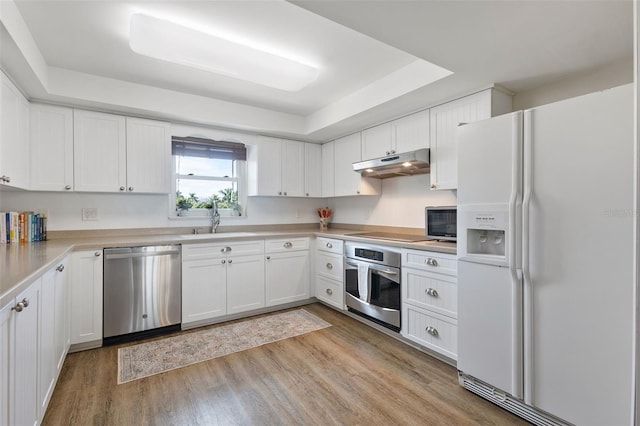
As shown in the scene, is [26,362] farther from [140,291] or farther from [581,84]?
[581,84]

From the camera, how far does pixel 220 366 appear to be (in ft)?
7.80

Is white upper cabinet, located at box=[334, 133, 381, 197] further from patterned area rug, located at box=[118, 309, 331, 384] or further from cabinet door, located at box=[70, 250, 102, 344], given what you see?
cabinet door, located at box=[70, 250, 102, 344]

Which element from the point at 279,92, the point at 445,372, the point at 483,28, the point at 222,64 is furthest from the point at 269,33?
the point at 445,372

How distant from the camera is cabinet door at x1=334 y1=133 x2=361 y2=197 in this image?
3.78 metres

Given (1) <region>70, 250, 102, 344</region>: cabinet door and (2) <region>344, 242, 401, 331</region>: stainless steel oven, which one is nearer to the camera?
(1) <region>70, 250, 102, 344</region>: cabinet door

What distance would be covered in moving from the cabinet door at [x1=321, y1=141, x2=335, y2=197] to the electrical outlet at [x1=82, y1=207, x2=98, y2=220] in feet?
8.68

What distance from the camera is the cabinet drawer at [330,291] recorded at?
3.46 m

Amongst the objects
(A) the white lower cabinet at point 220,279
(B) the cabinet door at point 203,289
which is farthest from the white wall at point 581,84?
(B) the cabinet door at point 203,289

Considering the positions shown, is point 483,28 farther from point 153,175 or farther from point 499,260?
point 153,175

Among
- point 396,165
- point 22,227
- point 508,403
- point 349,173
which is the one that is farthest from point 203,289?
point 508,403

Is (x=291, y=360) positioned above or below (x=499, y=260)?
below

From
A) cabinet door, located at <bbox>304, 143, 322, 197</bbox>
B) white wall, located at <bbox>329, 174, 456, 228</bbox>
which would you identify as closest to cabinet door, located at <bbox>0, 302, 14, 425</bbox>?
white wall, located at <bbox>329, 174, 456, 228</bbox>

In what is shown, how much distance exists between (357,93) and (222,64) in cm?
138

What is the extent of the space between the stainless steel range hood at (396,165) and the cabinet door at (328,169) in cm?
62
